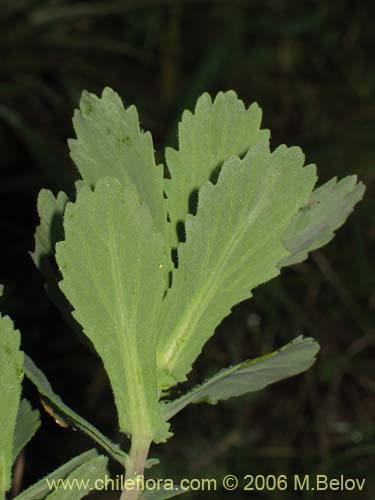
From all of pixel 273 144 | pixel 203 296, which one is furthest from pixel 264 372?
pixel 273 144

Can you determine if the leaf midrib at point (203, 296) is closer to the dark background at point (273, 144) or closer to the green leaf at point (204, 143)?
the green leaf at point (204, 143)

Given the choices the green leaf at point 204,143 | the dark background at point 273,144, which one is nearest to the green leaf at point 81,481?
the green leaf at point 204,143

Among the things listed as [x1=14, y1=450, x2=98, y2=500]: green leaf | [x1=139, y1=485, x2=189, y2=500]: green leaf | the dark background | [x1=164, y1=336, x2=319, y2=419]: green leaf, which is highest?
the dark background

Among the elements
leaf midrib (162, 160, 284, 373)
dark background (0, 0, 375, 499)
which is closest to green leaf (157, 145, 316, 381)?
leaf midrib (162, 160, 284, 373)

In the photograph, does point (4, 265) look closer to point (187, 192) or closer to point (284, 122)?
point (284, 122)

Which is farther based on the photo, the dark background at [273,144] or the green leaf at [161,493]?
the dark background at [273,144]

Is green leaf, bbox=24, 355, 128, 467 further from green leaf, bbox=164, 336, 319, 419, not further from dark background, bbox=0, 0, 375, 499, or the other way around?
dark background, bbox=0, 0, 375, 499

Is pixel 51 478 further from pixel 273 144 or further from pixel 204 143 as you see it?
pixel 273 144
